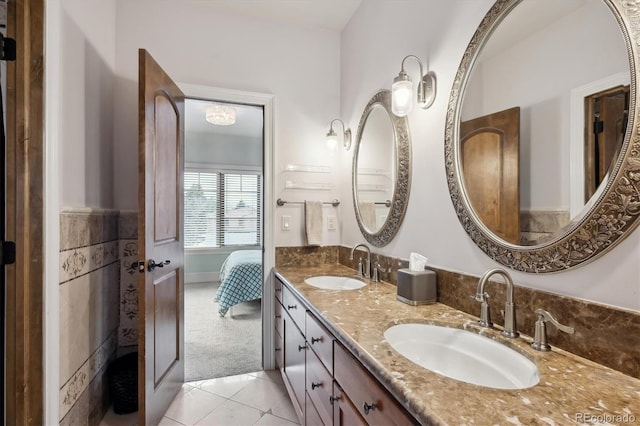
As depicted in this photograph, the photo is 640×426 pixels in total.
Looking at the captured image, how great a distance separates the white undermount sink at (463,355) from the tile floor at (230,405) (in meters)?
1.17

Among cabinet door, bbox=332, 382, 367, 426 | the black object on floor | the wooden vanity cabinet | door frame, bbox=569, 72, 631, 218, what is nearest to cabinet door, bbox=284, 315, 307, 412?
the wooden vanity cabinet

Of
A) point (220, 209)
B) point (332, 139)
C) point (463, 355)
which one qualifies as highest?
point (332, 139)

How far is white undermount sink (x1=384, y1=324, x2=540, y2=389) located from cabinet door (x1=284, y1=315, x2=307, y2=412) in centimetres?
67

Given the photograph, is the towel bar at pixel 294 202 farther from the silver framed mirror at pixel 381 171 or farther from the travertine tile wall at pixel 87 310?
the travertine tile wall at pixel 87 310

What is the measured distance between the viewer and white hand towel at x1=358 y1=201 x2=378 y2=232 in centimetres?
221

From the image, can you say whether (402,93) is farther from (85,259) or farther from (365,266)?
(85,259)

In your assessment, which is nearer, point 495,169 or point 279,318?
point 495,169

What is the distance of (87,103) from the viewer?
1.87 metres

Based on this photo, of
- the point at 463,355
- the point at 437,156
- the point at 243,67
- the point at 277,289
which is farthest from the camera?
the point at 243,67

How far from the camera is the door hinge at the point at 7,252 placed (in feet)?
4.34

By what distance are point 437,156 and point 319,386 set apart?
123 centimetres

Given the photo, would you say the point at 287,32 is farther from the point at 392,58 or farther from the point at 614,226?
the point at 614,226

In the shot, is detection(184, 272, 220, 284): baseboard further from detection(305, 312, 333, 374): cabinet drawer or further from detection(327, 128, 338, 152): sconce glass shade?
detection(305, 312, 333, 374): cabinet drawer

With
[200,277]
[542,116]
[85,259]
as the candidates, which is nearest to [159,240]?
[85,259]
